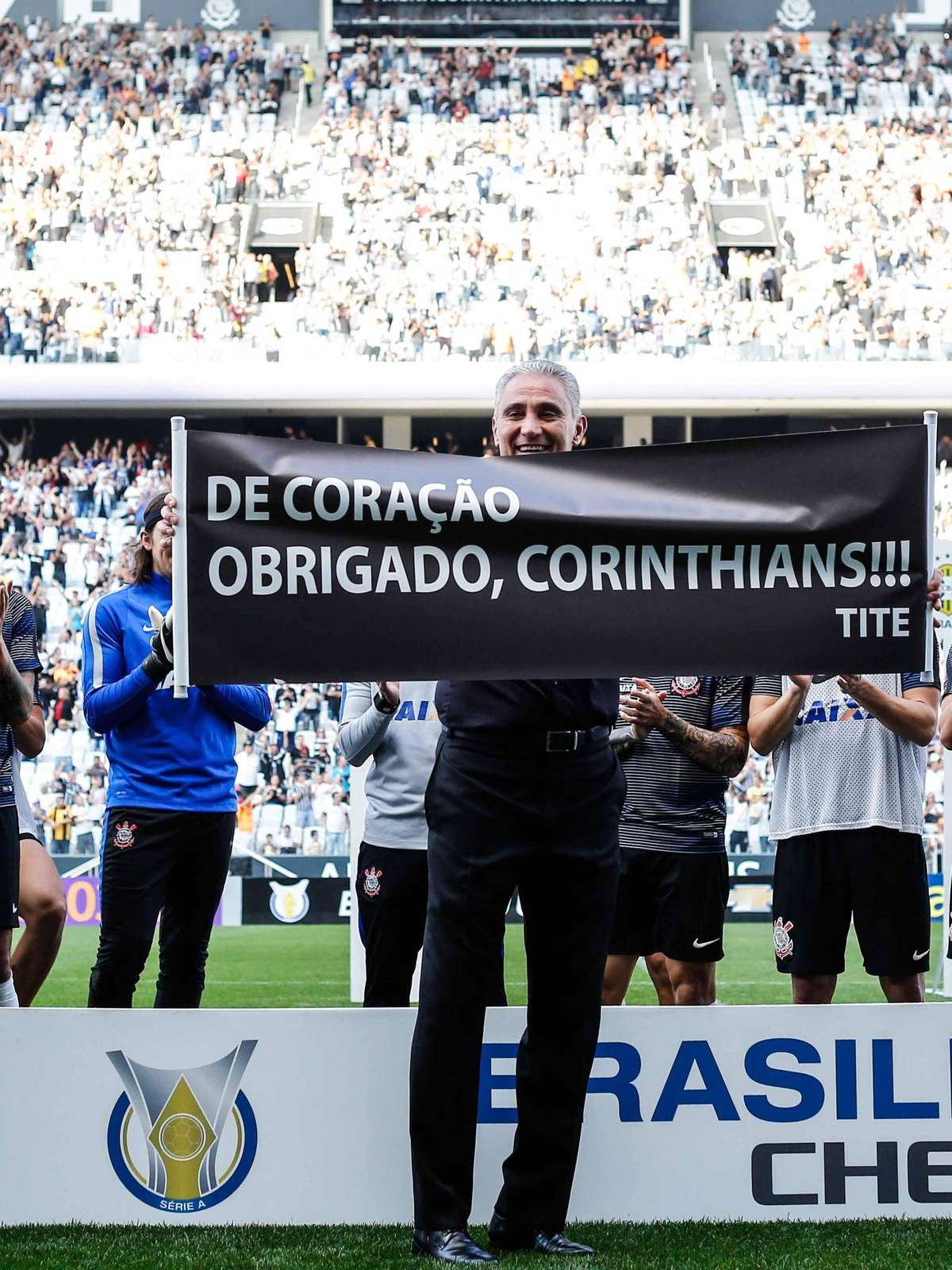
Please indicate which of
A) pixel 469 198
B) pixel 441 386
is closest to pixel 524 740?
pixel 441 386

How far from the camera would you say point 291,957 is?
1029cm

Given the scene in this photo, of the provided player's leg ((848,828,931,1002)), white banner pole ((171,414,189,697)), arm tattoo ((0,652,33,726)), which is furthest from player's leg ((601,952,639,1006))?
white banner pole ((171,414,189,697))

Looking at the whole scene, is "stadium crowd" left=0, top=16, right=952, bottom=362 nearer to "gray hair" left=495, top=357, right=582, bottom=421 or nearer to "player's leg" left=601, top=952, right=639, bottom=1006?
"player's leg" left=601, top=952, right=639, bottom=1006

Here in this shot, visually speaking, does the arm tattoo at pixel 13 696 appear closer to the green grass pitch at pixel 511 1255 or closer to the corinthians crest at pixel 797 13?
the green grass pitch at pixel 511 1255

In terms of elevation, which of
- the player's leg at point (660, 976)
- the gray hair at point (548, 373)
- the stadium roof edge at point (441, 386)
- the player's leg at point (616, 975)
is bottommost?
the player's leg at point (660, 976)

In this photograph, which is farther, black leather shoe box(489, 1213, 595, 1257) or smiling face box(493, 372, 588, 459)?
smiling face box(493, 372, 588, 459)

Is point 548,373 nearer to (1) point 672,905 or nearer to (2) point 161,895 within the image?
(2) point 161,895

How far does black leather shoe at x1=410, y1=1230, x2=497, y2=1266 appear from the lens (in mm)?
3000

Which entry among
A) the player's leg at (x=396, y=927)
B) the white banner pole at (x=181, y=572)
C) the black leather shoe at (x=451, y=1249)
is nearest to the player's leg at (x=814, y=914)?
the player's leg at (x=396, y=927)

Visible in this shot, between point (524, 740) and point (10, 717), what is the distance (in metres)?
1.57

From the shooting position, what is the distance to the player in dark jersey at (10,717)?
3.96m

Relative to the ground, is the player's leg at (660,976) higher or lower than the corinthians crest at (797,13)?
lower

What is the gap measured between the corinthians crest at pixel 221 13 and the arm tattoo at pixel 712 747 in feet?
97.8

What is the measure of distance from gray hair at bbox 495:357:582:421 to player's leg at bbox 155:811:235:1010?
5.18ft
